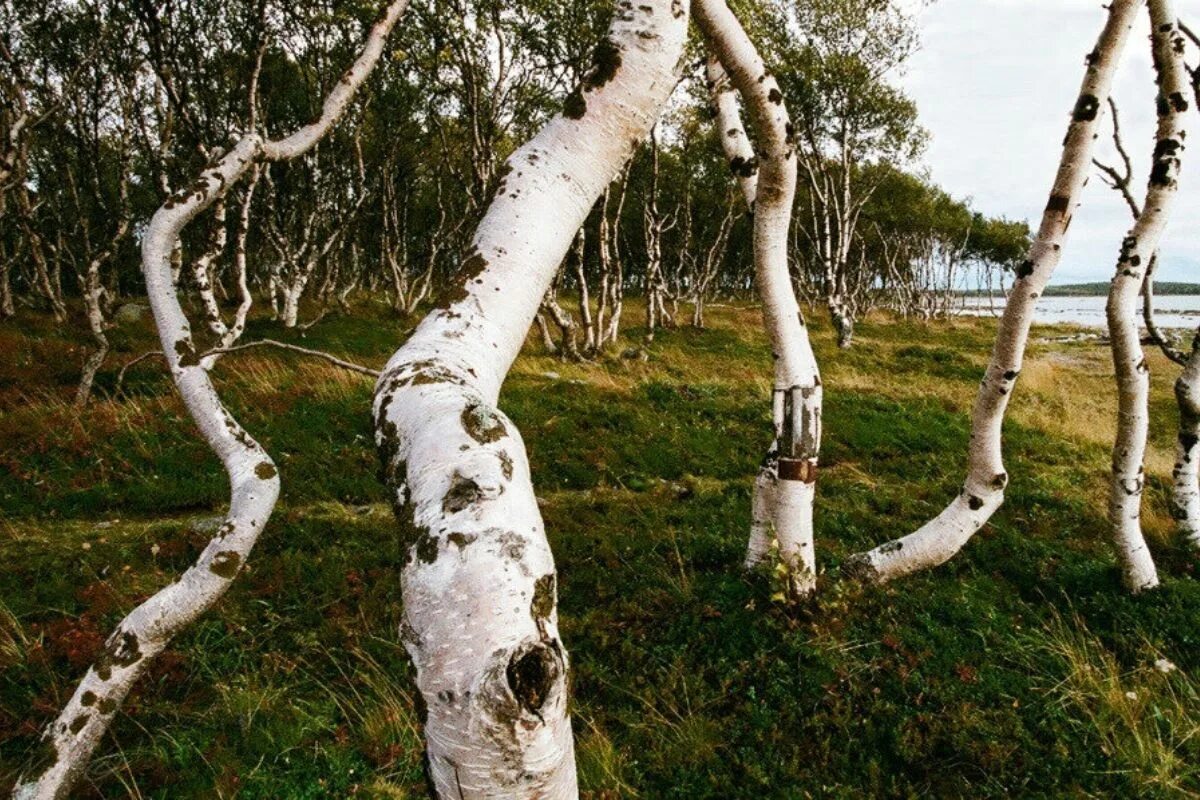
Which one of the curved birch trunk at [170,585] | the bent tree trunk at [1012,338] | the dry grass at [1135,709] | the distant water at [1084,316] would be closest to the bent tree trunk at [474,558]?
the curved birch trunk at [170,585]

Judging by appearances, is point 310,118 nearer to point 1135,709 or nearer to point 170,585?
point 170,585

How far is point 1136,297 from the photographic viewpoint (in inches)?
230

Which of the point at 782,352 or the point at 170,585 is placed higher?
the point at 782,352

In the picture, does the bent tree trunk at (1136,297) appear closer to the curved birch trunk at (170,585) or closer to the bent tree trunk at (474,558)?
the bent tree trunk at (474,558)

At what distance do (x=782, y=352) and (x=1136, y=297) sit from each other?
369cm

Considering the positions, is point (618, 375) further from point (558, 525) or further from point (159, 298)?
point (159, 298)

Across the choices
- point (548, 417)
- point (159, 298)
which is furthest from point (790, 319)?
point (548, 417)

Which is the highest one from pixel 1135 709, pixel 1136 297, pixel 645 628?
pixel 1136 297

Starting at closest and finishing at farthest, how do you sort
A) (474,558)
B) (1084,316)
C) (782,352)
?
(474,558), (782,352), (1084,316)

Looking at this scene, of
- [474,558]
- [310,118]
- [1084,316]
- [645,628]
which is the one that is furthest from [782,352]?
[1084,316]

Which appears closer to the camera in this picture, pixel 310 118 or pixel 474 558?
pixel 474 558

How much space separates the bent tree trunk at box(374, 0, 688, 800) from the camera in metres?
1.10

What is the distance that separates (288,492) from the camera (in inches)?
336

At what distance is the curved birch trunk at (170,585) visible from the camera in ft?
10.4
